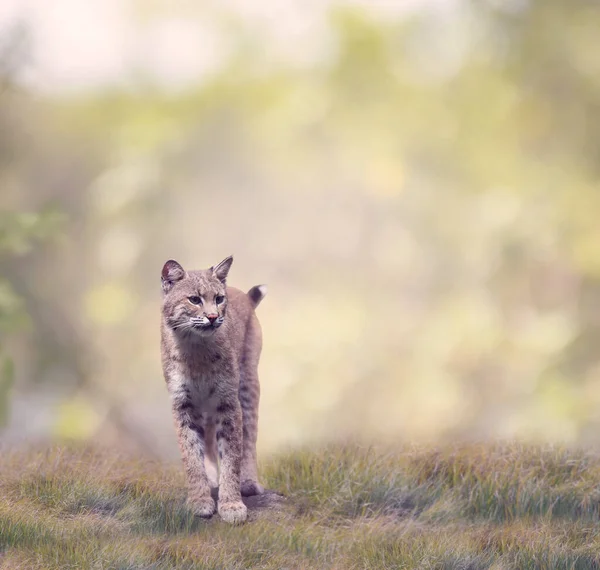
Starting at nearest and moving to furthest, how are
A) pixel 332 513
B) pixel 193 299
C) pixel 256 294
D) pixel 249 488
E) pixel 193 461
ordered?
1. pixel 193 299
2. pixel 193 461
3. pixel 249 488
4. pixel 332 513
5. pixel 256 294

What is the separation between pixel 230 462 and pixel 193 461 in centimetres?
21

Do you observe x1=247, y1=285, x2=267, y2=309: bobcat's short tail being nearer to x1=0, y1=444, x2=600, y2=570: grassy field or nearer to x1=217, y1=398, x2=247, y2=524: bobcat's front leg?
x1=217, y1=398, x2=247, y2=524: bobcat's front leg

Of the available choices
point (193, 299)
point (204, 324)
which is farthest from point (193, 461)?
point (193, 299)

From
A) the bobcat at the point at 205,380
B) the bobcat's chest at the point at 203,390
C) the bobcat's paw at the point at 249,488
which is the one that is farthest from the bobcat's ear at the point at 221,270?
the bobcat's paw at the point at 249,488

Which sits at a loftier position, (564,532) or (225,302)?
(225,302)

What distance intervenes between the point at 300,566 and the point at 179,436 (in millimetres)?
904

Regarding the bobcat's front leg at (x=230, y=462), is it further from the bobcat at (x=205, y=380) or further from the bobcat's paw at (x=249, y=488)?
the bobcat's paw at (x=249, y=488)

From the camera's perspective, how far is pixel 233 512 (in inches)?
194

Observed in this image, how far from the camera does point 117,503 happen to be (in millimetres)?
5258

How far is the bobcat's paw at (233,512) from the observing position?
4.93 m

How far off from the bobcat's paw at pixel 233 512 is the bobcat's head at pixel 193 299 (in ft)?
2.88

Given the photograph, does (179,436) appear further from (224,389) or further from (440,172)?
(440,172)

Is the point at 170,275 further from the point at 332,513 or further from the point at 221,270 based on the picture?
the point at 332,513

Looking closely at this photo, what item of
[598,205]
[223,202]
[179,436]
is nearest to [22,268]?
[223,202]
